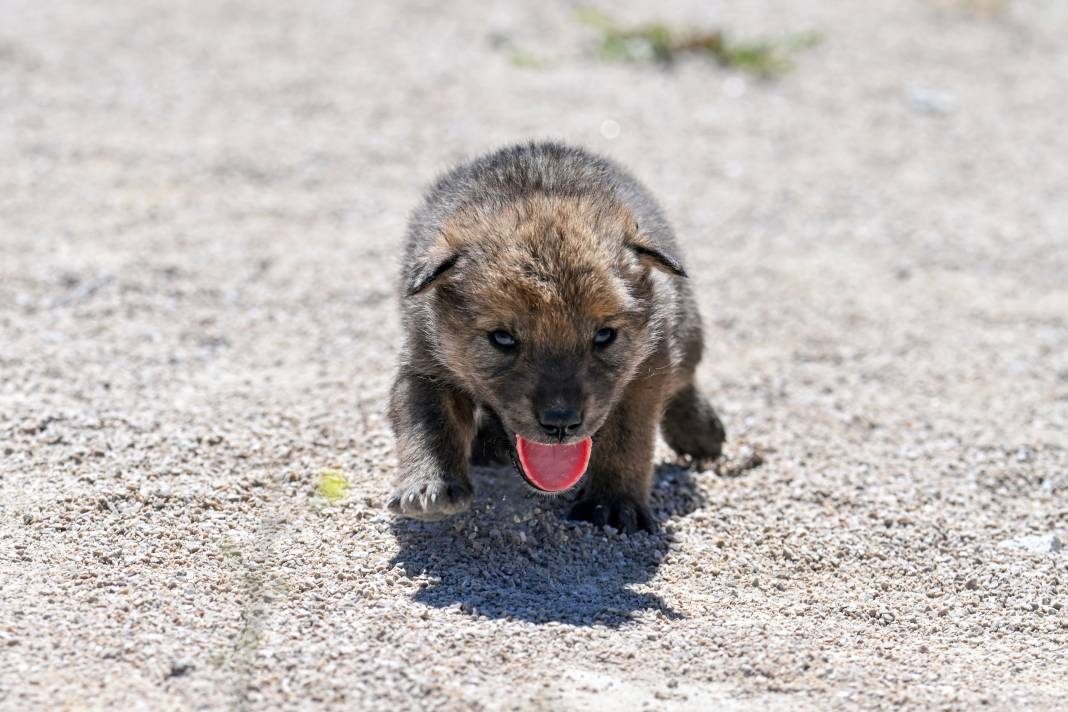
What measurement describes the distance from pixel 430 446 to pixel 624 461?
2.65ft

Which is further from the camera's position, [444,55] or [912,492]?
[444,55]

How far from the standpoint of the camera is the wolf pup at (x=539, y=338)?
470cm

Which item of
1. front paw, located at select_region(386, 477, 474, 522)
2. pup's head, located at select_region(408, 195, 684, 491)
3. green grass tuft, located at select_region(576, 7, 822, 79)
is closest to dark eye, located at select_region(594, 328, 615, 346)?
pup's head, located at select_region(408, 195, 684, 491)

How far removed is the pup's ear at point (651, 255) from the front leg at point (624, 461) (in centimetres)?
52

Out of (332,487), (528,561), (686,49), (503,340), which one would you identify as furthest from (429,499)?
(686,49)

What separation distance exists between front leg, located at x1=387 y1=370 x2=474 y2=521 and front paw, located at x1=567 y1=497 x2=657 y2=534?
1.73ft

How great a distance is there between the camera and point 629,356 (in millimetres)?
4953

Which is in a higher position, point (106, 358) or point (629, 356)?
point (629, 356)

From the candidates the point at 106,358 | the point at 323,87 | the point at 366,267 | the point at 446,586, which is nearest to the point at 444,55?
the point at 323,87

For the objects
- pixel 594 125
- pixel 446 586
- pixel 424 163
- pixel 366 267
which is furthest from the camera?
pixel 594 125

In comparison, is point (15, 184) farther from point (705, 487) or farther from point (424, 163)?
point (705, 487)

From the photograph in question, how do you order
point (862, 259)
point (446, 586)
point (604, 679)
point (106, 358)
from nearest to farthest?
point (604, 679), point (446, 586), point (106, 358), point (862, 259)

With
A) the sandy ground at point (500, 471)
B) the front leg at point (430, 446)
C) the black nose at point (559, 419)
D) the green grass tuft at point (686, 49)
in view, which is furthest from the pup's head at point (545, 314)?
the green grass tuft at point (686, 49)

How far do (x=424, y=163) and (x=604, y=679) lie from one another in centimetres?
587
